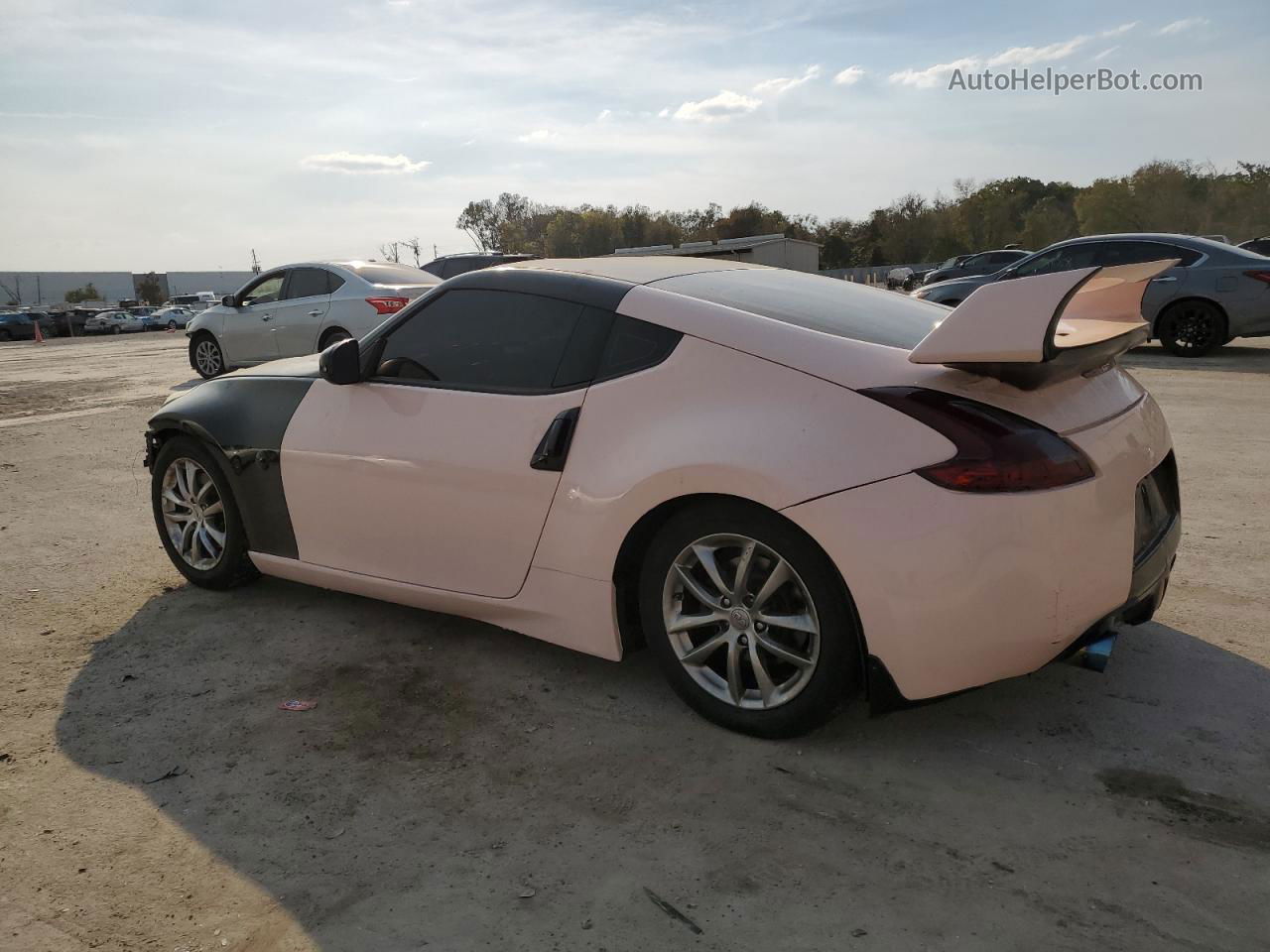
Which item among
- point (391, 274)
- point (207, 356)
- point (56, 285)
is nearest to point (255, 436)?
point (391, 274)

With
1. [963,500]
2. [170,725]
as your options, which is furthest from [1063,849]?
[170,725]

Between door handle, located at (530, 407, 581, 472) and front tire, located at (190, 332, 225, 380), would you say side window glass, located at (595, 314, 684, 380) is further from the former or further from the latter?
front tire, located at (190, 332, 225, 380)

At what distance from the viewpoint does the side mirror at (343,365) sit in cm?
393

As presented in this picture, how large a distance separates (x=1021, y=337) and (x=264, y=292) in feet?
42.0

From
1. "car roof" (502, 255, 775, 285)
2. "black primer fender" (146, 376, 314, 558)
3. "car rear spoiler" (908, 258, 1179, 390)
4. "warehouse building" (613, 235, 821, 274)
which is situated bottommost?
"black primer fender" (146, 376, 314, 558)

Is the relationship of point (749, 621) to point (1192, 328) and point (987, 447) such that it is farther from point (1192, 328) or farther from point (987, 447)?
point (1192, 328)

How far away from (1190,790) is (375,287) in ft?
37.1

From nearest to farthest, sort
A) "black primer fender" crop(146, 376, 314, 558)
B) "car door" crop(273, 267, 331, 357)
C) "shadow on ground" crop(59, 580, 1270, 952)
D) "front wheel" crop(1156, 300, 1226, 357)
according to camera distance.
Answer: "shadow on ground" crop(59, 580, 1270, 952) < "black primer fender" crop(146, 376, 314, 558) < "front wheel" crop(1156, 300, 1226, 357) < "car door" crop(273, 267, 331, 357)

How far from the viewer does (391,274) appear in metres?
13.1

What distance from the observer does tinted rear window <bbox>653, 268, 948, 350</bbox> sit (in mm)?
3221

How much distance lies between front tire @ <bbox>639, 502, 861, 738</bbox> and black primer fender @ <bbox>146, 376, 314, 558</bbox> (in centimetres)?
186

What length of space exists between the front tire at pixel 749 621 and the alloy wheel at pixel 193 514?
2361 mm

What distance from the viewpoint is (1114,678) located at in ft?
11.3

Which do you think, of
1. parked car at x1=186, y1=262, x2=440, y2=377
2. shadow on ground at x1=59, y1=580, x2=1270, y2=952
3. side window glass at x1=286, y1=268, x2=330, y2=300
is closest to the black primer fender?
shadow on ground at x1=59, y1=580, x2=1270, y2=952
